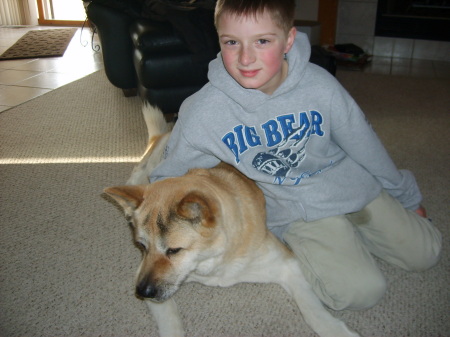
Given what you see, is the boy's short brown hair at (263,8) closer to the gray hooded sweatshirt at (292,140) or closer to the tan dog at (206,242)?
the gray hooded sweatshirt at (292,140)

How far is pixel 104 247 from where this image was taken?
1652 millimetres

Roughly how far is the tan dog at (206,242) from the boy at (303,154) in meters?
0.07

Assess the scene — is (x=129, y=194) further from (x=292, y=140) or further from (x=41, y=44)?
(x=41, y=44)

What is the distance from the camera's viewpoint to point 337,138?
4.65 ft

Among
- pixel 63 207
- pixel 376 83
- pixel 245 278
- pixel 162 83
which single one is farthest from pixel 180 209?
pixel 376 83

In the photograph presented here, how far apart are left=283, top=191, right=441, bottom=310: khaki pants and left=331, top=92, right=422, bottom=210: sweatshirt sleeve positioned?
0.06 metres

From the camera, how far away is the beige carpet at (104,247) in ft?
4.31

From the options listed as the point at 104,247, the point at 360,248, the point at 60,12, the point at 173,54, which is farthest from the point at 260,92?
the point at 60,12

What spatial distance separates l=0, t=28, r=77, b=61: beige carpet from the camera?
15.3 ft

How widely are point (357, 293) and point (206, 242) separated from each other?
1.64 feet

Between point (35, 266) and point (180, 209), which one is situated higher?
point (180, 209)

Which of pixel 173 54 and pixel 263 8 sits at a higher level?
pixel 263 8

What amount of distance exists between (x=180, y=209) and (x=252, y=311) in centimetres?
47

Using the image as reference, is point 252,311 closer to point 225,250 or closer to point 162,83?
point 225,250
